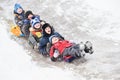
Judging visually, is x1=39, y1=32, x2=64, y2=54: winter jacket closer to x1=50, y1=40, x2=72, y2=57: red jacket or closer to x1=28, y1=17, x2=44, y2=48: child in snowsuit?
x1=28, y1=17, x2=44, y2=48: child in snowsuit

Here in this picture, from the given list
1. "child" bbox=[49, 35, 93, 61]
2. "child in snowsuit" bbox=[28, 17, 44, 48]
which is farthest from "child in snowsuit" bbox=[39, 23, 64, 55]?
"child in snowsuit" bbox=[28, 17, 44, 48]

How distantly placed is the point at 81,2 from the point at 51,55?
397 cm

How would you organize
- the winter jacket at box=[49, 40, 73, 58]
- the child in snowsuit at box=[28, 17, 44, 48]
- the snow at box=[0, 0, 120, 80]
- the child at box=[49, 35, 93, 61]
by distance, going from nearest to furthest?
1. the snow at box=[0, 0, 120, 80]
2. the child at box=[49, 35, 93, 61]
3. the winter jacket at box=[49, 40, 73, 58]
4. the child in snowsuit at box=[28, 17, 44, 48]

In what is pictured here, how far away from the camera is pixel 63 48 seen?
308 inches

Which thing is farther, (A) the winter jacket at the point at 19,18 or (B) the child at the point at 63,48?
(A) the winter jacket at the point at 19,18

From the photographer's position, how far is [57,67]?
25.1ft

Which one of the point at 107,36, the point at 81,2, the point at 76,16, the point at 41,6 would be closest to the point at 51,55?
the point at 107,36

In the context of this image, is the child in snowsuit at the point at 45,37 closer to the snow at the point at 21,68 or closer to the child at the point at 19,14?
the snow at the point at 21,68

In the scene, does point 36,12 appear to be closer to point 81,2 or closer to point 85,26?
point 81,2

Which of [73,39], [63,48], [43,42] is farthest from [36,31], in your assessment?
[63,48]

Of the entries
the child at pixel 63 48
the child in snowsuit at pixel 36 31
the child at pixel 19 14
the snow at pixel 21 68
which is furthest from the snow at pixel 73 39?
the child at pixel 19 14

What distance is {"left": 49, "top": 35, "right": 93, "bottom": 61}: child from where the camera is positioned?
24.4 feet

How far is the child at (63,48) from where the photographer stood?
7427 mm

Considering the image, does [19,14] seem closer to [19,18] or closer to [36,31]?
[19,18]
